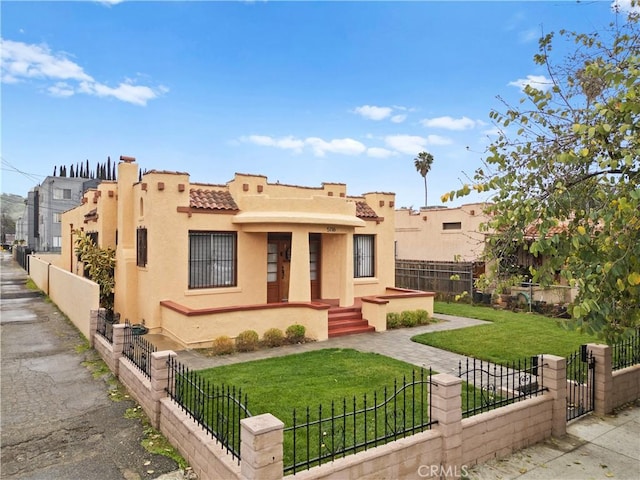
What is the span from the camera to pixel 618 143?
5.22m

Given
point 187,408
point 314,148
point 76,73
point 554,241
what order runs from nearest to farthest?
1. point 554,241
2. point 187,408
3. point 76,73
4. point 314,148

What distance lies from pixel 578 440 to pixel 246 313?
26.5 ft

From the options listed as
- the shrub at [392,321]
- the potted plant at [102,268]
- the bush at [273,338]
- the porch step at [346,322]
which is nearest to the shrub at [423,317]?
the shrub at [392,321]

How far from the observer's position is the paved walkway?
32.3 ft

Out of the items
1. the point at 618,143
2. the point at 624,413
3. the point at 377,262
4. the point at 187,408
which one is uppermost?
the point at 618,143

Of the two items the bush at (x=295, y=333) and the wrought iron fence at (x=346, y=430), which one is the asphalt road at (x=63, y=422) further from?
the bush at (x=295, y=333)

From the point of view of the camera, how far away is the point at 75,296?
14953 mm

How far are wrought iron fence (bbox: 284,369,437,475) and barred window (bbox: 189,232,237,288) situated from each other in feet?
25.4

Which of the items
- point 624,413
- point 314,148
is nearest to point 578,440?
point 624,413

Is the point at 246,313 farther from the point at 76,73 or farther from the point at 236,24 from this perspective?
the point at 76,73

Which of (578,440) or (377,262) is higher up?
(377,262)

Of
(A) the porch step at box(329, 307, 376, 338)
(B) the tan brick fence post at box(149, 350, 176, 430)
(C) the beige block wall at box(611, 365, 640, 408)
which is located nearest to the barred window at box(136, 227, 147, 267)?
(A) the porch step at box(329, 307, 376, 338)

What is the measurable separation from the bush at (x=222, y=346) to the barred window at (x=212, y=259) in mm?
2970

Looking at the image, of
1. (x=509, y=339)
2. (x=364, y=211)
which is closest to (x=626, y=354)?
(x=509, y=339)
